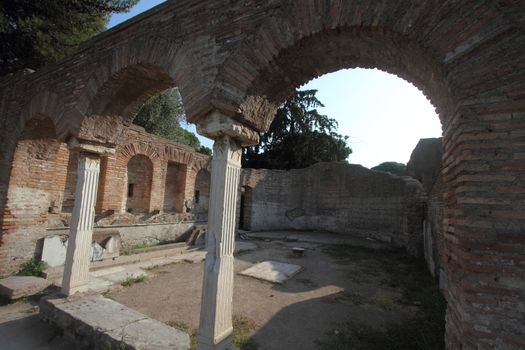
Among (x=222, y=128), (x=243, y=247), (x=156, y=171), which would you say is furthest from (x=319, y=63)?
(x=156, y=171)

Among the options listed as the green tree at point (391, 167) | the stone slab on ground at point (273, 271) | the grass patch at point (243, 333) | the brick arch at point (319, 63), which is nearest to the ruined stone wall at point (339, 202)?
the stone slab on ground at point (273, 271)

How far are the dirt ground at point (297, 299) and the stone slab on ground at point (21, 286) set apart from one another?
1.54m

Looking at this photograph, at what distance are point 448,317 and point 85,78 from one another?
6213 mm

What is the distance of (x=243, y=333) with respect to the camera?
421 cm

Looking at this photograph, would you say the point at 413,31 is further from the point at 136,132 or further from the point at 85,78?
the point at 136,132

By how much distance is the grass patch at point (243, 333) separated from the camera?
3844mm

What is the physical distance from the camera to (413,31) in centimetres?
254

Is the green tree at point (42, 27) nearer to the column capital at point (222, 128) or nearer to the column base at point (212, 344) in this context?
the column capital at point (222, 128)

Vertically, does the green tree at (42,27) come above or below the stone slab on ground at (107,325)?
above

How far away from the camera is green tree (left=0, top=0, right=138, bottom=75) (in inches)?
350

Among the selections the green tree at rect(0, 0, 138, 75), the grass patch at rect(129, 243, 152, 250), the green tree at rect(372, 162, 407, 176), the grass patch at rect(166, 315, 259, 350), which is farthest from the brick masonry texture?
the green tree at rect(372, 162, 407, 176)

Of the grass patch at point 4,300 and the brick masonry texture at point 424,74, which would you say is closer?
the brick masonry texture at point 424,74

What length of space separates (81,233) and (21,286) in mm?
2048

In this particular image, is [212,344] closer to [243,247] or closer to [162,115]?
[243,247]
